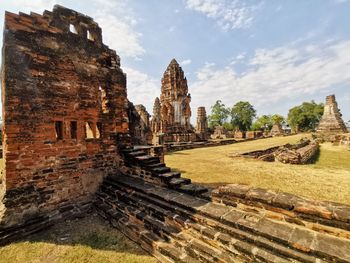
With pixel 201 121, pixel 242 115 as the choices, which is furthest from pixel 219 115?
pixel 201 121

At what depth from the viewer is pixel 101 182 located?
5.53 m

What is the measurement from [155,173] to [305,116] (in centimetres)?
7526

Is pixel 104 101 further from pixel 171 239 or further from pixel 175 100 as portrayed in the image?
pixel 175 100

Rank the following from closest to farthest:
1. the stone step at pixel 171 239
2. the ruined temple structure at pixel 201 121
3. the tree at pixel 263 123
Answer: the stone step at pixel 171 239 < the ruined temple structure at pixel 201 121 < the tree at pixel 263 123

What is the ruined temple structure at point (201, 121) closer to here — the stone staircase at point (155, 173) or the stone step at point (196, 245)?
the stone staircase at point (155, 173)

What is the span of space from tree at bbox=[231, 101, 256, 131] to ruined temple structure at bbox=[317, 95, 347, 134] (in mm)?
41388

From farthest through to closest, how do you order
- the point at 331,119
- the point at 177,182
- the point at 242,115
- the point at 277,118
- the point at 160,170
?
the point at 277,118 < the point at 242,115 < the point at 331,119 < the point at 160,170 < the point at 177,182

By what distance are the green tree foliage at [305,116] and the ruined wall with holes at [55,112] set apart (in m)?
72.0

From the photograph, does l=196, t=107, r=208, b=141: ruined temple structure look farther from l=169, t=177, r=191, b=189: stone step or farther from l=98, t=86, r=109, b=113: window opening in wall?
l=169, t=177, r=191, b=189: stone step

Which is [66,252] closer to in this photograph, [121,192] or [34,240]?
[34,240]

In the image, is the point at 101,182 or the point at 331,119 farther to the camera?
the point at 331,119

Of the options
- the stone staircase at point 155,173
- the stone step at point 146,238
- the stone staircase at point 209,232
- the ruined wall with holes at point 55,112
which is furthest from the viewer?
the stone staircase at point 155,173

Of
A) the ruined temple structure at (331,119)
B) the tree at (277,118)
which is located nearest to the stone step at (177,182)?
the ruined temple structure at (331,119)

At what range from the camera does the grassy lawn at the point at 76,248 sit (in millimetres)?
3184
